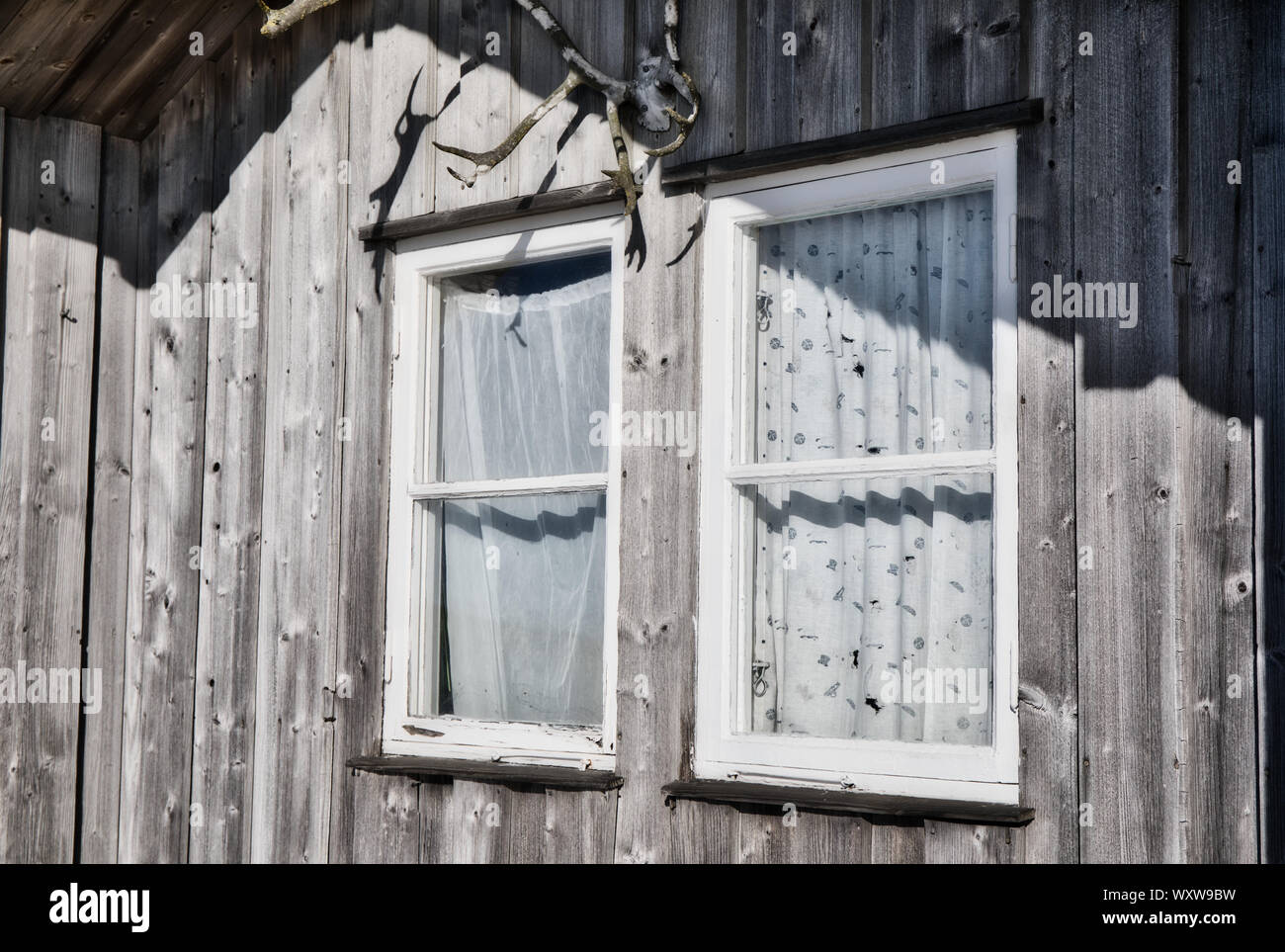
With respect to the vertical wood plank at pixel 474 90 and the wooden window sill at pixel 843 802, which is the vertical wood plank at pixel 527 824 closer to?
the wooden window sill at pixel 843 802

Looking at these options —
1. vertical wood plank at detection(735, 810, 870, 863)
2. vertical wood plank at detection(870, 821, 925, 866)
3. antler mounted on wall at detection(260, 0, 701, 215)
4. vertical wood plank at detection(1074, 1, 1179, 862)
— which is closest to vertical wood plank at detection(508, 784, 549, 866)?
vertical wood plank at detection(735, 810, 870, 863)

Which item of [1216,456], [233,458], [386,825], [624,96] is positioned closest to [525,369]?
[624,96]

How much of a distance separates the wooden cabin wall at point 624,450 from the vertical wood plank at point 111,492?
0.01 metres

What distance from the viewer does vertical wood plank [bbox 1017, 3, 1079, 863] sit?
120 inches

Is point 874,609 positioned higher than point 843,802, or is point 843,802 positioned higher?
point 874,609

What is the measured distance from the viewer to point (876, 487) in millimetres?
3398

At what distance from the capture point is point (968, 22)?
10.9 feet

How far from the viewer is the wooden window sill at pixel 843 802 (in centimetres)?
308

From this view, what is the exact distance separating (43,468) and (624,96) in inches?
91.2

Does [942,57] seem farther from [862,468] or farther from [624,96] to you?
[862,468]

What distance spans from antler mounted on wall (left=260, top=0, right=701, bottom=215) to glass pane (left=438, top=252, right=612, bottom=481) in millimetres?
312

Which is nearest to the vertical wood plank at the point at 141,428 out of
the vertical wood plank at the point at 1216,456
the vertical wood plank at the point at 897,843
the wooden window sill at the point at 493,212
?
the wooden window sill at the point at 493,212

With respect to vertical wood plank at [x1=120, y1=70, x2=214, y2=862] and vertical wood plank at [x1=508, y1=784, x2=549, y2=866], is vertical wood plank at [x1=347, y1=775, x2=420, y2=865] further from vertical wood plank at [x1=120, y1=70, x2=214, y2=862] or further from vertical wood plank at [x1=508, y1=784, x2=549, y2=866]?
vertical wood plank at [x1=120, y1=70, x2=214, y2=862]

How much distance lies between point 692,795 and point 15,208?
2.96m
